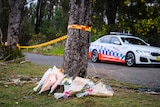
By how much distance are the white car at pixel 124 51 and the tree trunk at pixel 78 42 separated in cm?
750

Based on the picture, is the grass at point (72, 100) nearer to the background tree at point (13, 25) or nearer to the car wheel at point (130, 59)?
the background tree at point (13, 25)

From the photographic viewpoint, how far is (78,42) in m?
7.18

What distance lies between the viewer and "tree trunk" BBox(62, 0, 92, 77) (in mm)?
7180

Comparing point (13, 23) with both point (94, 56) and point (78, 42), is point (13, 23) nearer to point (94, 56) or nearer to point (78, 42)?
point (94, 56)

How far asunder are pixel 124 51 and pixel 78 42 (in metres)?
8.13

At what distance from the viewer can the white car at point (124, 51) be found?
14.4m

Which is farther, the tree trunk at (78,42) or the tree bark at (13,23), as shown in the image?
the tree bark at (13,23)

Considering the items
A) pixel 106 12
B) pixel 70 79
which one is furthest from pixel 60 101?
pixel 106 12

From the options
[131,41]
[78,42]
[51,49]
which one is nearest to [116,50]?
[131,41]

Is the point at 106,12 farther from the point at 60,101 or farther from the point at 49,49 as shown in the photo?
the point at 60,101

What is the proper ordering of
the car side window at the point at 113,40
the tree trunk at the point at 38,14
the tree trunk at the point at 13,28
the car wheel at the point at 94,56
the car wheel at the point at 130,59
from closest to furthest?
the tree trunk at the point at 13,28
the car wheel at the point at 130,59
the car side window at the point at 113,40
the car wheel at the point at 94,56
the tree trunk at the point at 38,14

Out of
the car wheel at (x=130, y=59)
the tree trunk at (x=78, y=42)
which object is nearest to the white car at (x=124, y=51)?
the car wheel at (x=130, y=59)

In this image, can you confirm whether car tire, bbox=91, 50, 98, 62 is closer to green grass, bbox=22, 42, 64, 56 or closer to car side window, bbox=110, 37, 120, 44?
car side window, bbox=110, 37, 120, 44

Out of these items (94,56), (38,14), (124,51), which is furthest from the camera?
(38,14)
